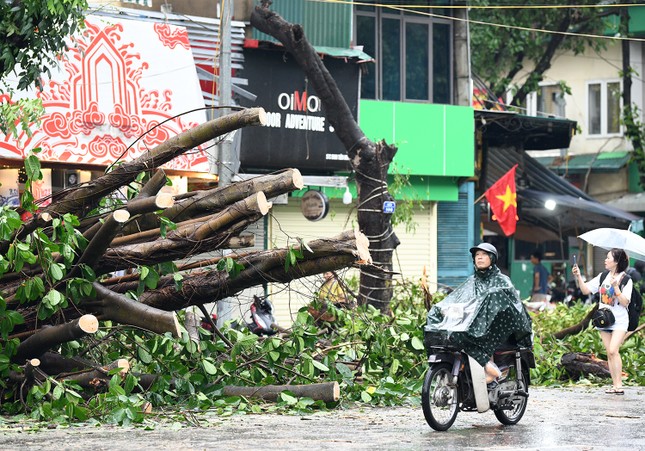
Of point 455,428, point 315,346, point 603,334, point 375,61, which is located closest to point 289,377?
point 315,346

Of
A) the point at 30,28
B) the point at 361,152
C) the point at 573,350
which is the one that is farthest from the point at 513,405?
the point at 361,152

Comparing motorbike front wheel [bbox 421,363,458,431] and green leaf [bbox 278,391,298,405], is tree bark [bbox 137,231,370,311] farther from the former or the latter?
motorbike front wheel [bbox 421,363,458,431]

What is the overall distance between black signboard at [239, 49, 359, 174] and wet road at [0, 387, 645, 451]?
41.0 ft

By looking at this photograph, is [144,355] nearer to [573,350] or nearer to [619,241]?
[619,241]

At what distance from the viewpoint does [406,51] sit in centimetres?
2852

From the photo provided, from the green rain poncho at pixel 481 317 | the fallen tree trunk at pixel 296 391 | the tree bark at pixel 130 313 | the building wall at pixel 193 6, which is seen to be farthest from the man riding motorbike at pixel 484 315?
the building wall at pixel 193 6

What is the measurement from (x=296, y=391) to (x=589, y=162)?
1185 inches

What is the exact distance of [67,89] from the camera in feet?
64.6

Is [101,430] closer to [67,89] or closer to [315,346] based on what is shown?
[315,346]

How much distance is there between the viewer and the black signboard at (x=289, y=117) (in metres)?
24.5

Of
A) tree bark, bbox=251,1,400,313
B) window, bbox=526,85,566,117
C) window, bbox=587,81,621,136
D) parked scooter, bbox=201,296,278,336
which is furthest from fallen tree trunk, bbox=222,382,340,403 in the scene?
window, bbox=526,85,566,117

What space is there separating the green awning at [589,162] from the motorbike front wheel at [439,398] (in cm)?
2971

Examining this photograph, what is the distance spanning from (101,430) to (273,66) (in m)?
15.0

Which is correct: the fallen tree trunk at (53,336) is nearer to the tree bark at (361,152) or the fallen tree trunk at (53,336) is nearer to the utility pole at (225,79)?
the utility pole at (225,79)
